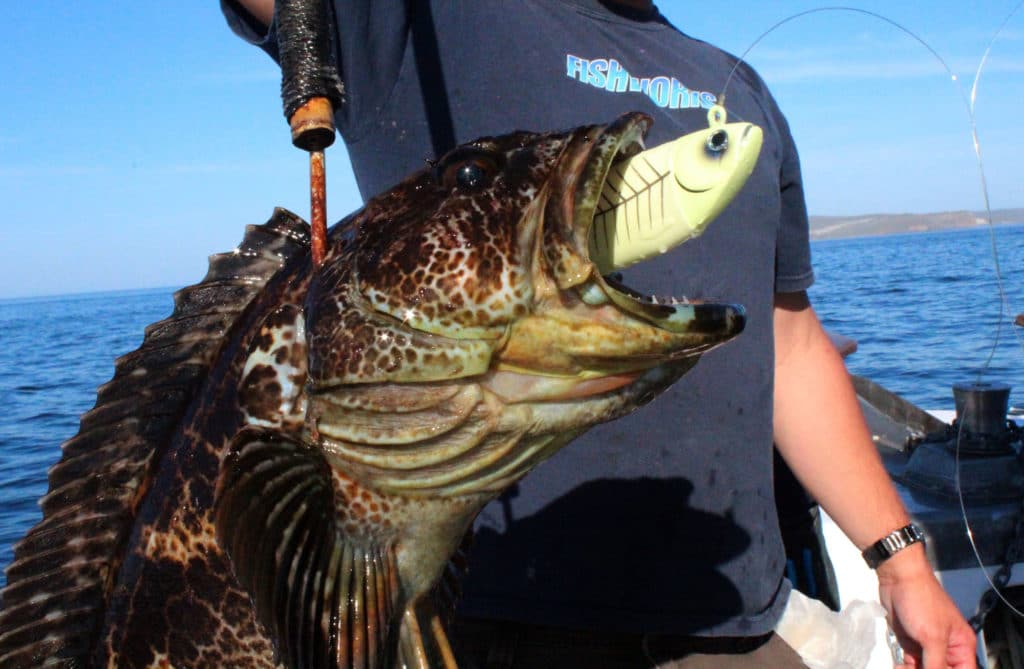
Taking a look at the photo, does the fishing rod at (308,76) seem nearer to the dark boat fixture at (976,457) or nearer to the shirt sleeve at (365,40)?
the shirt sleeve at (365,40)

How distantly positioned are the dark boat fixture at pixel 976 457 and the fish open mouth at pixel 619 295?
14.0ft

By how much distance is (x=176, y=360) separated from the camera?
83.5 inches

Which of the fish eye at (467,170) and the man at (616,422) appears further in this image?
the man at (616,422)

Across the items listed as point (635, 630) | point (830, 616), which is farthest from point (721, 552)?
point (830, 616)

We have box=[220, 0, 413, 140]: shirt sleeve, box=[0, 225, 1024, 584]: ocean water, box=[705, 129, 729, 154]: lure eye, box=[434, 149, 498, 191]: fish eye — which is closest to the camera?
box=[705, 129, 729, 154]: lure eye

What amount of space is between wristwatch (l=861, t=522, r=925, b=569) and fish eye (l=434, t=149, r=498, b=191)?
7.30 ft

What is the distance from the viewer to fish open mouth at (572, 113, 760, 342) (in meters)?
1.55

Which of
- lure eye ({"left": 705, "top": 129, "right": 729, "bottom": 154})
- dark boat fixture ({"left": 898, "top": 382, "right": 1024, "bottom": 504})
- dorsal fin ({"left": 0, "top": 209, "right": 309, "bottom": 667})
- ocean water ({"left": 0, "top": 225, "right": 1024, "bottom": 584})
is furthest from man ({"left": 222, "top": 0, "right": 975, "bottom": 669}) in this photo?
dark boat fixture ({"left": 898, "top": 382, "right": 1024, "bottom": 504})

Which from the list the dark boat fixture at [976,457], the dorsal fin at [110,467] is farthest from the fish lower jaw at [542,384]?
the dark boat fixture at [976,457]

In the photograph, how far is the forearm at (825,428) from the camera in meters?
3.31

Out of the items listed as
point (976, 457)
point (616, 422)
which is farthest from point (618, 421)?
point (976, 457)

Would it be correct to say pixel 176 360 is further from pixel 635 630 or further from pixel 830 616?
pixel 830 616

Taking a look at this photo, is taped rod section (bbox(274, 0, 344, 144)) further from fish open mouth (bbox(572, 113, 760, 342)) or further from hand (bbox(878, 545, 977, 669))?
hand (bbox(878, 545, 977, 669))

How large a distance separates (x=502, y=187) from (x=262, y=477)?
0.68 meters
